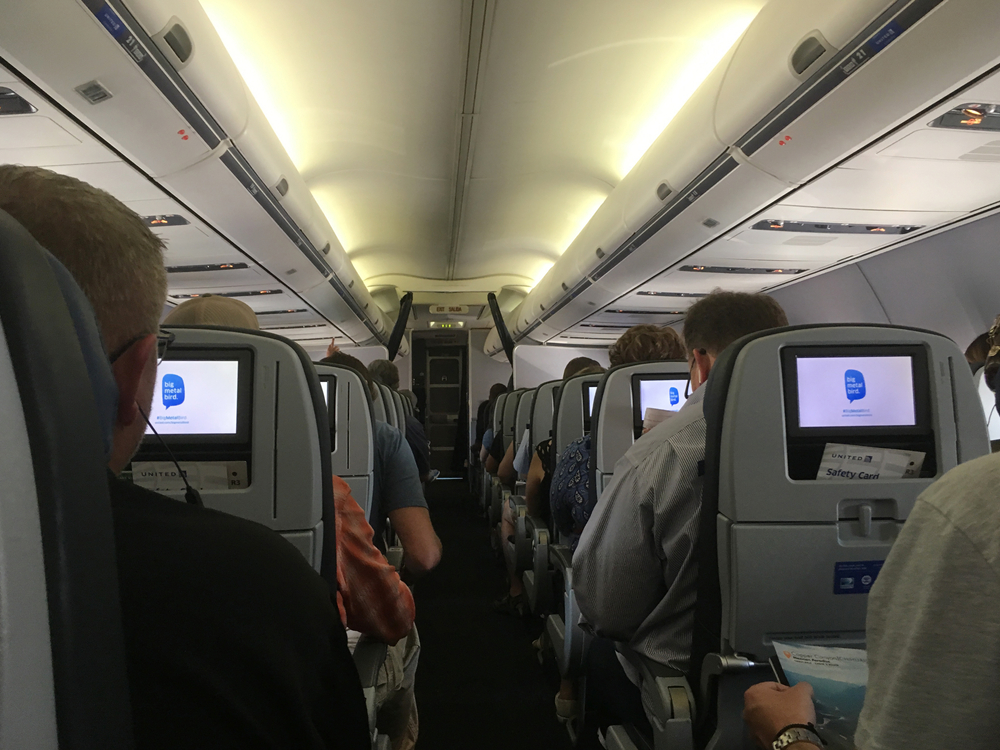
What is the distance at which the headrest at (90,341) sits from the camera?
519mm

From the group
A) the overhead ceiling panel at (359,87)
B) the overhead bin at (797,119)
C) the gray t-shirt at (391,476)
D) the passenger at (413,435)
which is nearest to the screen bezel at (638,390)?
the gray t-shirt at (391,476)

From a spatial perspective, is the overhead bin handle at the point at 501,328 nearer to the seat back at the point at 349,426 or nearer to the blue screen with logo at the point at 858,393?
the seat back at the point at 349,426


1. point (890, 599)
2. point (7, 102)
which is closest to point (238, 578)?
point (890, 599)

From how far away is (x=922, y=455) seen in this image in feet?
5.81

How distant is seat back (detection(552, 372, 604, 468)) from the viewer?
3982 millimetres

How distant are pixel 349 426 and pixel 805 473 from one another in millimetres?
1965

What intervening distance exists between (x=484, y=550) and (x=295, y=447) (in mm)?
5855

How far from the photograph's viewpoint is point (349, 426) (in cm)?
301

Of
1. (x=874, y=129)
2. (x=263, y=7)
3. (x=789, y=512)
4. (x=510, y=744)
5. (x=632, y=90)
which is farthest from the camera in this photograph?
(x=632, y=90)

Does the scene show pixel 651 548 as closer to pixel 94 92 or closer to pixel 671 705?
pixel 671 705

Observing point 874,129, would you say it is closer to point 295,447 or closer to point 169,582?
point 295,447

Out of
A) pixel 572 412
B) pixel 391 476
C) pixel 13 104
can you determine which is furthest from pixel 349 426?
pixel 13 104

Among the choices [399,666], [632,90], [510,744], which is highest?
[632,90]

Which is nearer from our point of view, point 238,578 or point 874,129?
point 238,578
